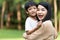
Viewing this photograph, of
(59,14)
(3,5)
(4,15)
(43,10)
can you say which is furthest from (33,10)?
(4,15)

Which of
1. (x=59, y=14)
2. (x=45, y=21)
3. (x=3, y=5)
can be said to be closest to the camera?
(x=45, y=21)

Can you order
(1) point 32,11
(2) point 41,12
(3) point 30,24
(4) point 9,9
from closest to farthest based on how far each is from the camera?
(2) point 41,12 < (3) point 30,24 < (1) point 32,11 < (4) point 9,9

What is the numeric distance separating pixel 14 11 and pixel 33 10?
24.0m

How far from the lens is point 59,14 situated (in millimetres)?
22625

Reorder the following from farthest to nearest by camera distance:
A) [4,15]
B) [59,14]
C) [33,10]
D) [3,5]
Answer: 1. [4,15]
2. [3,5]
3. [59,14]
4. [33,10]

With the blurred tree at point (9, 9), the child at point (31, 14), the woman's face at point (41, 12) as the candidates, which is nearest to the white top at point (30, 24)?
the child at point (31, 14)

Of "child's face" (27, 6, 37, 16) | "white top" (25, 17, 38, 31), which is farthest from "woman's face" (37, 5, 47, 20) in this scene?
"child's face" (27, 6, 37, 16)

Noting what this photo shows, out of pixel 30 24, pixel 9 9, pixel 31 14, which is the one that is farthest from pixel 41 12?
pixel 9 9

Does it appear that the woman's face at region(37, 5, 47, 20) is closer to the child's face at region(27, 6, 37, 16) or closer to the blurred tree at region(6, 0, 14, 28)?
the child's face at region(27, 6, 37, 16)

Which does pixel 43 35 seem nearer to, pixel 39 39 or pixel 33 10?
pixel 39 39

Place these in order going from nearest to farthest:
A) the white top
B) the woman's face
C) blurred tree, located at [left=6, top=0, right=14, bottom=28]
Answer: the woman's face, the white top, blurred tree, located at [left=6, top=0, right=14, bottom=28]

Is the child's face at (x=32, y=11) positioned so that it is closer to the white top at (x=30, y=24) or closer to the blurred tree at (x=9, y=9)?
the white top at (x=30, y=24)

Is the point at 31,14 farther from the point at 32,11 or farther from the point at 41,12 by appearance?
the point at 41,12

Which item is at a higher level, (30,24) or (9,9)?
(9,9)
